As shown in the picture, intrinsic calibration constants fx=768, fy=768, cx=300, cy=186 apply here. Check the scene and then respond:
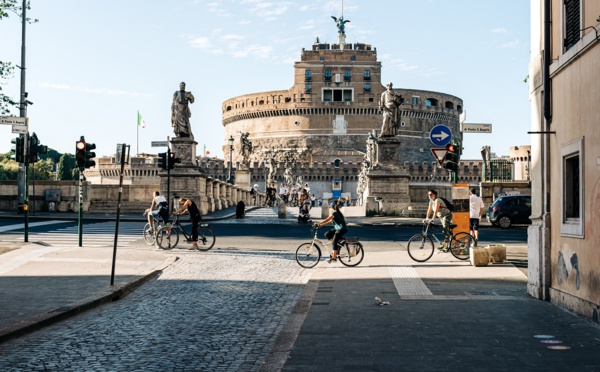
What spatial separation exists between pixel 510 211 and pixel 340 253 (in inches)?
551

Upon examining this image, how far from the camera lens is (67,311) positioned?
9.39m

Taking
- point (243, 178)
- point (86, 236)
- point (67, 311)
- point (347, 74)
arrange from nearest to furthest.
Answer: point (67, 311) → point (86, 236) → point (243, 178) → point (347, 74)

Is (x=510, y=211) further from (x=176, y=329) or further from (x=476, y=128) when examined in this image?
(x=176, y=329)

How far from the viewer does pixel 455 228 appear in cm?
1705

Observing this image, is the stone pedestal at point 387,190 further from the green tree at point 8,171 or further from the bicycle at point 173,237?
the green tree at point 8,171

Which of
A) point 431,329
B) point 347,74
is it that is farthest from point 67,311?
point 347,74

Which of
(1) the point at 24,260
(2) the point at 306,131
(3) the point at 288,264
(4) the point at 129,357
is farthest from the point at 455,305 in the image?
(2) the point at 306,131

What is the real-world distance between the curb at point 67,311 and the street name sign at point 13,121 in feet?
25.5

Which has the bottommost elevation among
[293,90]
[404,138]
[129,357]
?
[129,357]

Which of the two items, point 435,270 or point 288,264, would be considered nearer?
point 435,270

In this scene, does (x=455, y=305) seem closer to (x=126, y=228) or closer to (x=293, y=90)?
(x=126, y=228)

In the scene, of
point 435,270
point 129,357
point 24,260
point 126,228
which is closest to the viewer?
point 129,357

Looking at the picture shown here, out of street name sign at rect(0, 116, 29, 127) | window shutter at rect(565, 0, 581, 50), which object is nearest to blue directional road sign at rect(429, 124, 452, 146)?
window shutter at rect(565, 0, 581, 50)

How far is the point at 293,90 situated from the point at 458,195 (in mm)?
98390
